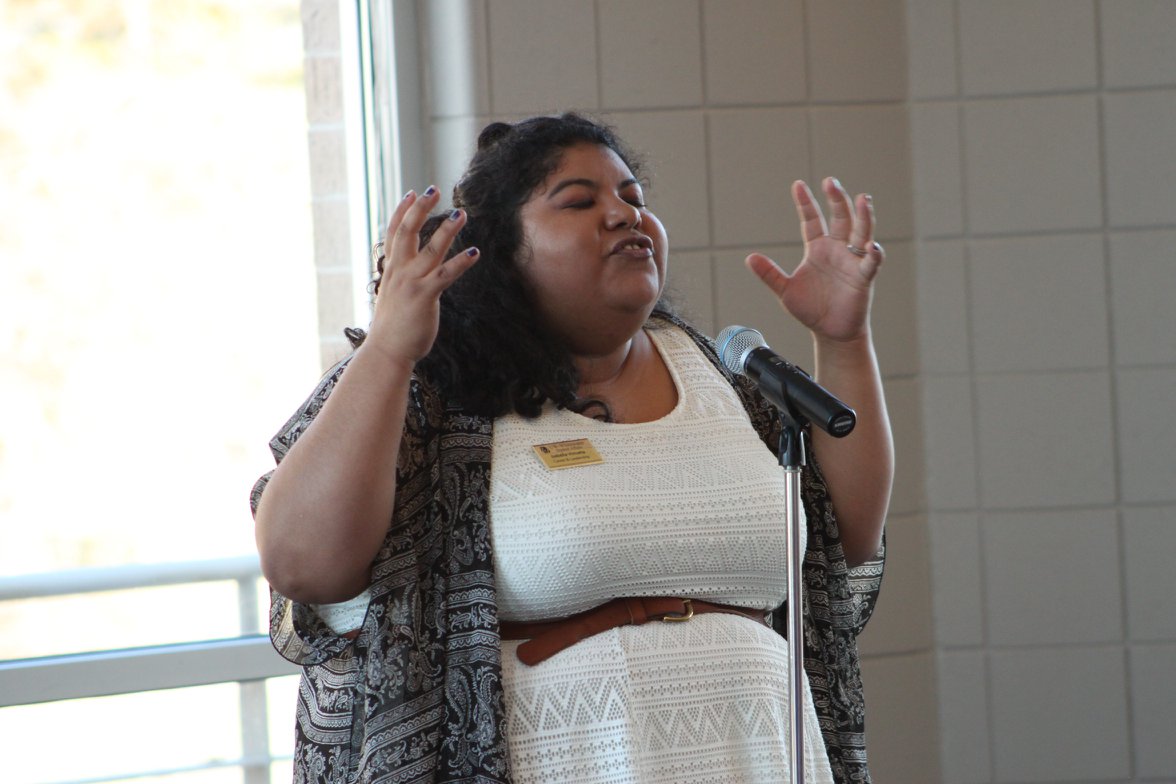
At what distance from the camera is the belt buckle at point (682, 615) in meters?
1.53

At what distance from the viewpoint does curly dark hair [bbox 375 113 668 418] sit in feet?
5.35

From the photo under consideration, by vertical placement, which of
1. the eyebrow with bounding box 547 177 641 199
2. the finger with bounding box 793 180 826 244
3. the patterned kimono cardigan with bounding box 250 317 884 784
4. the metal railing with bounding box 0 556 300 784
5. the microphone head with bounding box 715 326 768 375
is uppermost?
the eyebrow with bounding box 547 177 641 199

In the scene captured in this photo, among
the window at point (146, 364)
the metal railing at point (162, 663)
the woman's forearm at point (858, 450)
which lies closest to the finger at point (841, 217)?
the woman's forearm at point (858, 450)

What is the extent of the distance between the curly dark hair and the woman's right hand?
0.23m

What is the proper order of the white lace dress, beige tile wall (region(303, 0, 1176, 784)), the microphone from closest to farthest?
the microphone → the white lace dress → beige tile wall (region(303, 0, 1176, 784))

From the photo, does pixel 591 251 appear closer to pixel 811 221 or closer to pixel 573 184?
pixel 573 184

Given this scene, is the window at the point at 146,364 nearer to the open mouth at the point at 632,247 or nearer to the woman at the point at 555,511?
the woman at the point at 555,511

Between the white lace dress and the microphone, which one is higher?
the microphone

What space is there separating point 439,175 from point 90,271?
794mm

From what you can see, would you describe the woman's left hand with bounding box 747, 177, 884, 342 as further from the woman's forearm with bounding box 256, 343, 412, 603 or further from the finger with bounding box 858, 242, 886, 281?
the woman's forearm with bounding box 256, 343, 412, 603

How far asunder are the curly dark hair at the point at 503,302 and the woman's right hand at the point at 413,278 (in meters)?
0.23

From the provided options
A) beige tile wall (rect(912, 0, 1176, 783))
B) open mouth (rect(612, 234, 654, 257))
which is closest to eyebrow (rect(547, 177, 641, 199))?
open mouth (rect(612, 234, 654, 257))

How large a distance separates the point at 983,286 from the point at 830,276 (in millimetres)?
988

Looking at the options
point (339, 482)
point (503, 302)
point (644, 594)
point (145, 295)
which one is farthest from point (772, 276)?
point (145, 295)
